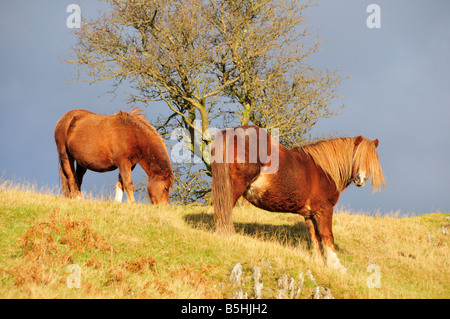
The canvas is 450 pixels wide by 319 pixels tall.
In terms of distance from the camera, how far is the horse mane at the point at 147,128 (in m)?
13.8

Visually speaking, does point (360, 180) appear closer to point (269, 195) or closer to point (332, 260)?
point (332, 260)

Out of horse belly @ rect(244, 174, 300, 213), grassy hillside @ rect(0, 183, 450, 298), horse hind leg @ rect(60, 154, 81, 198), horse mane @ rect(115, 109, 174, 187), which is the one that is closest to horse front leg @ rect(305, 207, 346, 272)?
grassy hillside @ rect(0, 183, 450, 298)

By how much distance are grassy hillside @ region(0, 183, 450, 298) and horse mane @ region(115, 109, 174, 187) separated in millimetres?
1352

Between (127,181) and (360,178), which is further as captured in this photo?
(127,181)

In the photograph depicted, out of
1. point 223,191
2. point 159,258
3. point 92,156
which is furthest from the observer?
point 92,156

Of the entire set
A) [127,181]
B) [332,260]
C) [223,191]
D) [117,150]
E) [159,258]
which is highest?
[117,150]

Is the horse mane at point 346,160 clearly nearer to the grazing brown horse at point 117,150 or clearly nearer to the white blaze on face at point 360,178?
the white blaze on face at point 360,178

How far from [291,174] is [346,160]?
1.62m

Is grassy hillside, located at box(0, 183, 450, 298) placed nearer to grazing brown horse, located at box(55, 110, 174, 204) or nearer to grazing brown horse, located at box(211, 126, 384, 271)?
grazing brown horse, located at box(211, 126, 384, 271)

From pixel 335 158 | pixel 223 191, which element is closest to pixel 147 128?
pixel 223 191

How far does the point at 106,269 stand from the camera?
7.93m

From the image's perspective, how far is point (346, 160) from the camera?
1012cm

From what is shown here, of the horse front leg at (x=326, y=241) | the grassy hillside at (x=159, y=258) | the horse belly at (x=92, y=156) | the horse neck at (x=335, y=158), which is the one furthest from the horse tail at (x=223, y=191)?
the horse belly at (x=92, y=156)
